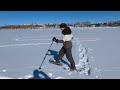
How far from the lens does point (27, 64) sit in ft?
23.6

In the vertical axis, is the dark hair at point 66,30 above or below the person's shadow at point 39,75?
above

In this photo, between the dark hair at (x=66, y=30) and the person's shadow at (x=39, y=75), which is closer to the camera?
the person's shadow at (x=39, y=75)

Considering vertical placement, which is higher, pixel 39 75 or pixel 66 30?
pixel 66 30

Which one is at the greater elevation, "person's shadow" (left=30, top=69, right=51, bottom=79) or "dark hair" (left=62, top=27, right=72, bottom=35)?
"dark hair" (left=62, top=27, right=72, bottom=35)

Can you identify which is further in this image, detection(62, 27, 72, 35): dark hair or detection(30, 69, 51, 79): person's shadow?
detection(62, 27, 72, 35): dark hair
